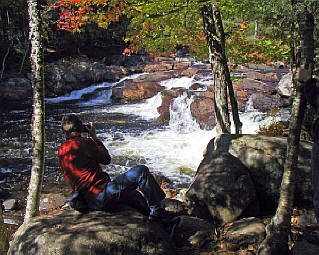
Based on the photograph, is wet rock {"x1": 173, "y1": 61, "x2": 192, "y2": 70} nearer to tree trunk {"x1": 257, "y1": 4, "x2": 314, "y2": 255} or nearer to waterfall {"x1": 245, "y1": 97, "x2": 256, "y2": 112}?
waterfall {"x1": 245, "y1": 97, "x2": 256, "y2": 112}

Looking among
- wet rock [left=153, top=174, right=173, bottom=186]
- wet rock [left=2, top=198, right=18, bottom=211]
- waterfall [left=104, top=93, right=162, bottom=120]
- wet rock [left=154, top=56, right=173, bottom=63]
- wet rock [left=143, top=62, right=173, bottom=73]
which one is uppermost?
wet rock [left=154, top=56, right=173, bottom=63]

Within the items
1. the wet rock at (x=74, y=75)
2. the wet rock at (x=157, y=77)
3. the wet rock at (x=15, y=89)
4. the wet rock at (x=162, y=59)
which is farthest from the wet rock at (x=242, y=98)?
the wet rock at (x=162, y=59)

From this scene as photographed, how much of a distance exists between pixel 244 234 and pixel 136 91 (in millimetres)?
16590

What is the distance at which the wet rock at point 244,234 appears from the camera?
3.75 m

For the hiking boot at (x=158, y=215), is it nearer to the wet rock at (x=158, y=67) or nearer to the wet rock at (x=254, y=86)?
the wet rock at (x=254, y=86)

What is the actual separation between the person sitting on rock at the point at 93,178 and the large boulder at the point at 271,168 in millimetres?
1738

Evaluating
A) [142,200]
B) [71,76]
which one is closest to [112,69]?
[71,76]

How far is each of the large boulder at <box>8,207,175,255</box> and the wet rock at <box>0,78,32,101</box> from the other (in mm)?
17350

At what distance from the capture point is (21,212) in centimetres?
731

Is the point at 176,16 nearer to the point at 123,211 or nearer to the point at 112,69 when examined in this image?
the point at 123,211

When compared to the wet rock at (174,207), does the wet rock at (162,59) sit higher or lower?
higher

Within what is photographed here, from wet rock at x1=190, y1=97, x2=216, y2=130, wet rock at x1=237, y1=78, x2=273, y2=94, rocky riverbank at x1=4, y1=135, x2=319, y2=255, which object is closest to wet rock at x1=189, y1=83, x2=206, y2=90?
wet rock at x1=237, y1=78, x2=273, y2=94

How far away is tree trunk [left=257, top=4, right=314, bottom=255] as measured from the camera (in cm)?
301

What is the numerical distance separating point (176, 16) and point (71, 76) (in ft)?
55.2
